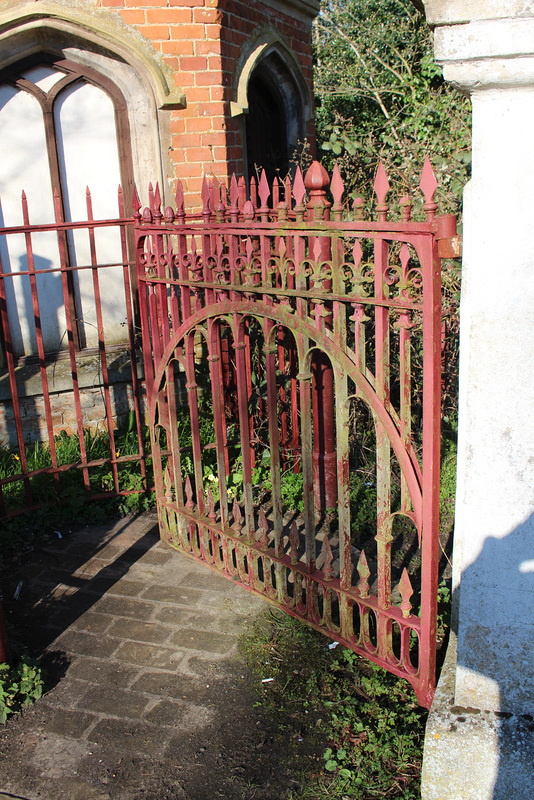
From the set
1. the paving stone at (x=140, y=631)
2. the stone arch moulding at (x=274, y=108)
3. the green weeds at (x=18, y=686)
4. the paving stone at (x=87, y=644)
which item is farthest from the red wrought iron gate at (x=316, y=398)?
the stone arch moulding at (x=274, y=108)

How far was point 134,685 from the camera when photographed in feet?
10.7

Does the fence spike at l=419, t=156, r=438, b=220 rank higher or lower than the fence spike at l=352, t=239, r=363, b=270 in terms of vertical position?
higher

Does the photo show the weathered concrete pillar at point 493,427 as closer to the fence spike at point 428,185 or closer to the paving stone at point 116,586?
the fence spike at point 428,185

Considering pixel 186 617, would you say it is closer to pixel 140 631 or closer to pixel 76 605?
pixel 140 631

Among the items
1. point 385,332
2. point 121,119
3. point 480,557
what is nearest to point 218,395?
point 385,332

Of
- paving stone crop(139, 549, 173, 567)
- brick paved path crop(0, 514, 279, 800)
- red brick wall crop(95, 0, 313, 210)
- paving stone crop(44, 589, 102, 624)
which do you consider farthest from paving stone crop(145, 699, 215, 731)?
red brick wall crop(95, 0, 313, 210)

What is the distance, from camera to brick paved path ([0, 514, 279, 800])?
9.05 ft

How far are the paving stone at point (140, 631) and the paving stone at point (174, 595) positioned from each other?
0.22 metres


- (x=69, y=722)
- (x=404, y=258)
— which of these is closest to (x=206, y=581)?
(x=69, y=722)

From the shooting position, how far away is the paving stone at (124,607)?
3.80 metres

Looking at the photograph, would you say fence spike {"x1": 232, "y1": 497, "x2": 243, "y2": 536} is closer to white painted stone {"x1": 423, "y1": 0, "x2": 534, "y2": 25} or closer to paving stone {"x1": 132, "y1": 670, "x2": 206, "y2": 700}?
paving stone {"x1": 132, "y1": 670, "x2": 206, "y2": 700}

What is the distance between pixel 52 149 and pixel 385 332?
431 cm

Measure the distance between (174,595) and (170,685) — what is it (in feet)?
2.48

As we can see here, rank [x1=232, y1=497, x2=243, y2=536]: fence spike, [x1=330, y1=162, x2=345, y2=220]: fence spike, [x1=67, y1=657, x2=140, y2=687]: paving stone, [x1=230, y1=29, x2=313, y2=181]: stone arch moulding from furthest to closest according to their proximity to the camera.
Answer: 1. [x1=230, y1=29, x2=313, y2=181]: stone arch moulding
2. [x1=232, y1=497, x2=243, y2=536]: fence spike
3. [x1=67, y1=657, x2=140, y2=687]: paving stone
4. [x1=330, y1=162, x2=345, y2=220]: fence spike
